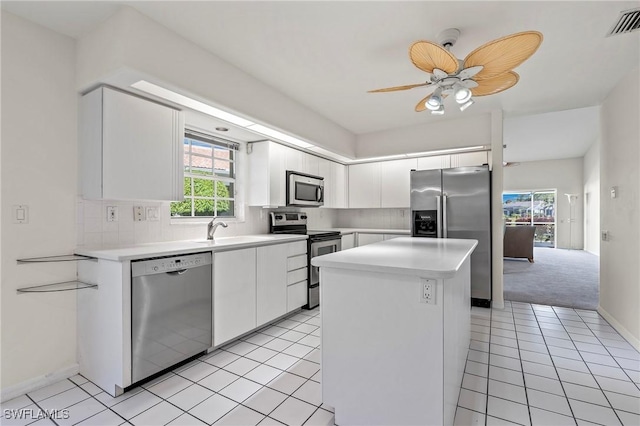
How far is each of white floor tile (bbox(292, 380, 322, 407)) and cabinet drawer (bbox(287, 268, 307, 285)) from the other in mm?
1394

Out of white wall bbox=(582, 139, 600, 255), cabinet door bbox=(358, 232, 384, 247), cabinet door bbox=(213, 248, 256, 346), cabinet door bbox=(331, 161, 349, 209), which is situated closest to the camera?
cabinet door bbox=(213, 248, 256, 346)

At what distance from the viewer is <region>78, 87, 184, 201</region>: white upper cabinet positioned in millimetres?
2145

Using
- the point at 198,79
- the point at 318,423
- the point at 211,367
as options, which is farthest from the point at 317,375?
the point at 198,79

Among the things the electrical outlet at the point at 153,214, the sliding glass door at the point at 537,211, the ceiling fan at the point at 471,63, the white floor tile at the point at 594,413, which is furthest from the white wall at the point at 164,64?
the sliding glass door at the point at 537,211

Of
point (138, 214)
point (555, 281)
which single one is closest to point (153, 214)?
point (138, 214)

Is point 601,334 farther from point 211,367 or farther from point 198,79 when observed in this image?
point 198,79

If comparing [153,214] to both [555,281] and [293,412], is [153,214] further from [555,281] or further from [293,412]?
[555,281]

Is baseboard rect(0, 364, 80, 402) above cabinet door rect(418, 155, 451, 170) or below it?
below

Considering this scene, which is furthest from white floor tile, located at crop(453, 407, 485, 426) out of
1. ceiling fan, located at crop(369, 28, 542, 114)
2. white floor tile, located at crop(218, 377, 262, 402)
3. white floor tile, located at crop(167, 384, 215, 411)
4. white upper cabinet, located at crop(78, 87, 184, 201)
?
white upper cabinet, located at crop(78, 87, 184, 201)

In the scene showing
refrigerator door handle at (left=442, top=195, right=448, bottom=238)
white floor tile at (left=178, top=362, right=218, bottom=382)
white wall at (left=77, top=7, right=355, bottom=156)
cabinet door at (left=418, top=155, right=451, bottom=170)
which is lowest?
white floor tile at (left=178, top=362, right=218, bottom=382)

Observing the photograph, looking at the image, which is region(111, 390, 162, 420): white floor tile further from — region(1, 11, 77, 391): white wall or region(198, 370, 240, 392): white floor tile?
region(1, 11, 77, 391): white wall

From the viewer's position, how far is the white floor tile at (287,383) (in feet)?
6.70

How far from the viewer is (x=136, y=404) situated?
6.17ft

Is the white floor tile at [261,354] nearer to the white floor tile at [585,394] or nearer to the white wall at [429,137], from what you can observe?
the white floor tile at [585,394]
